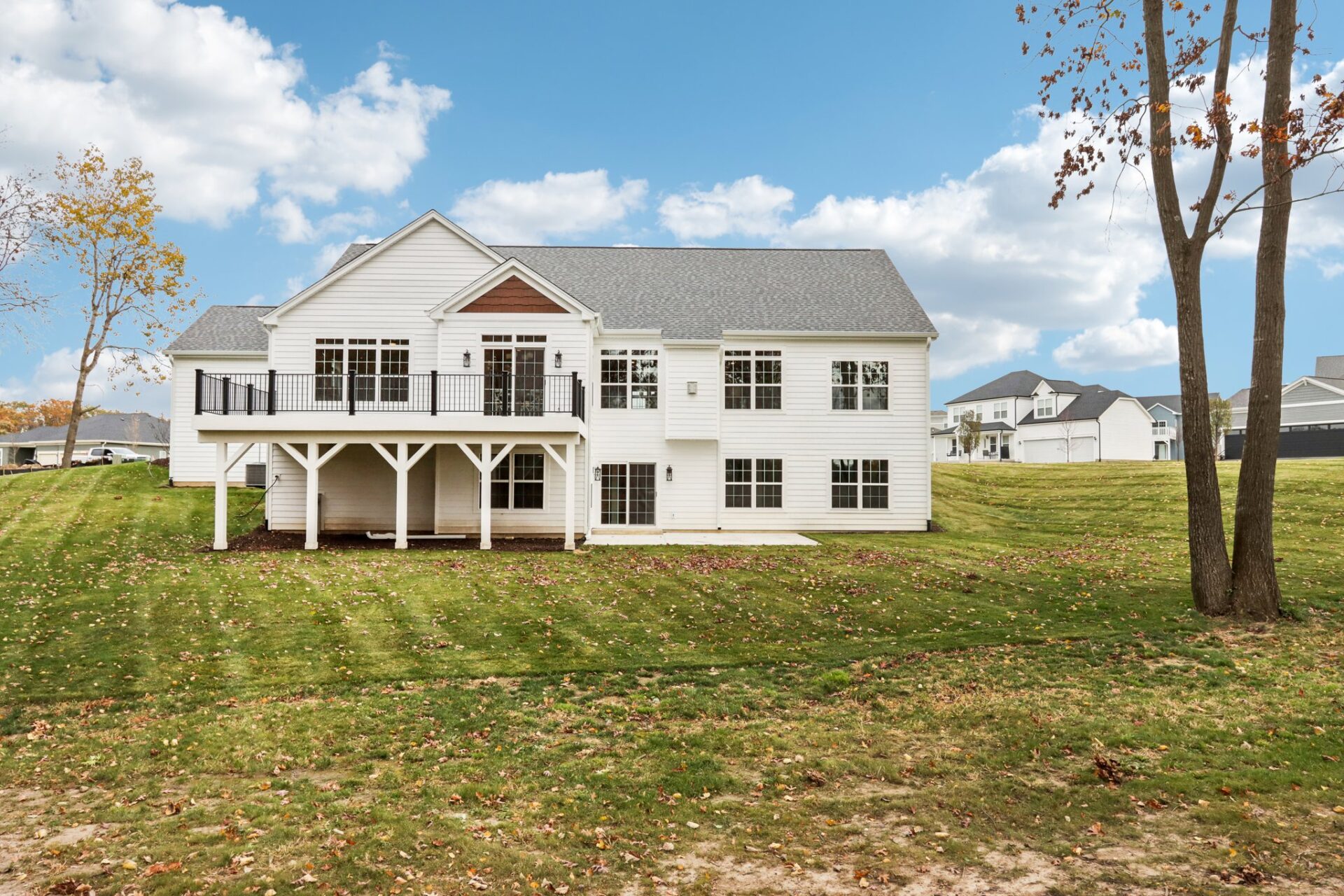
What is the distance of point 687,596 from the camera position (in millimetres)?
13359

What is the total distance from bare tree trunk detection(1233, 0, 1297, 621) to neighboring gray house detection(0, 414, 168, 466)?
6596 cm

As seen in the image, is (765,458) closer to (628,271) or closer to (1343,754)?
(628,271)

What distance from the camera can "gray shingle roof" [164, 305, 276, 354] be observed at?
2577cm

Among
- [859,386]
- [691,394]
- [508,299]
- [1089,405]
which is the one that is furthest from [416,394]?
[1089,405]

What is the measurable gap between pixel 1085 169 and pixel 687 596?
9196 mm

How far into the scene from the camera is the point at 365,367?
21000mm

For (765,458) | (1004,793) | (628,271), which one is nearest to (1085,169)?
A: (1004,793)

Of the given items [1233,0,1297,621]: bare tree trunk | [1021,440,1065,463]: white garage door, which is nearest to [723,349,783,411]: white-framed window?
[1233,0,1297,621]: bare tree trunk

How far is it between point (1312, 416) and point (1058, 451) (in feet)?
48.9

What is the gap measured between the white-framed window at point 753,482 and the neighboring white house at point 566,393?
0.19ft

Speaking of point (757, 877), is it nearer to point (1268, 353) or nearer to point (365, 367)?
point (1268, 353)

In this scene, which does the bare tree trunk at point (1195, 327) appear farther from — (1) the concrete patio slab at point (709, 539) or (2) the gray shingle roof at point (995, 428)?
(2) the gray shingle roof at point (995, 428)

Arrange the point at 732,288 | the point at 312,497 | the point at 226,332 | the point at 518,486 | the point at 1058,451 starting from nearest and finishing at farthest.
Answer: the point at 312,497 → the point at 518,486 → the point at 732,288 → the point at 226,332 → the point at 1058,451

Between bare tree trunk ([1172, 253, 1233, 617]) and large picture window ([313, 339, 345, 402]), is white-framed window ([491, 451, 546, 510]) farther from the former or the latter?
bare tree trunk ([1172, 253, 1233, 617])
